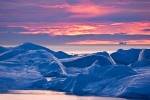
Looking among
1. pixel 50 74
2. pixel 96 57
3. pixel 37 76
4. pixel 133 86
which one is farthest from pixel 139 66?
pixel 133 86

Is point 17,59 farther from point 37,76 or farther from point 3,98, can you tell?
point 3,98

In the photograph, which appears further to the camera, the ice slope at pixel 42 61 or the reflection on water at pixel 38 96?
the ice slope at pixel 42 61

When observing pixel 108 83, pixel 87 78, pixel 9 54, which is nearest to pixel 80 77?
pixel 87 78

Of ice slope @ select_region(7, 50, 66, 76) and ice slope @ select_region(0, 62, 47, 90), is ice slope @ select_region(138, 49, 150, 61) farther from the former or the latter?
ice slope @ select_region(0, 62, 47, 90)

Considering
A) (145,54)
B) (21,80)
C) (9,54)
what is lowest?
(21,80)

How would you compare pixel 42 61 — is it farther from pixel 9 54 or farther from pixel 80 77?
pixel 80 77

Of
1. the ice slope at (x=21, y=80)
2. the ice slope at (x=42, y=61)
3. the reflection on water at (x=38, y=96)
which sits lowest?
the reflection on water at (x=38, y=96)

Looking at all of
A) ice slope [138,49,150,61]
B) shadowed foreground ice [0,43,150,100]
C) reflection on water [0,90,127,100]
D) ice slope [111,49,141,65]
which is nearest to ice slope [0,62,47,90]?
shadowed foreground ice [0,43,150,100]

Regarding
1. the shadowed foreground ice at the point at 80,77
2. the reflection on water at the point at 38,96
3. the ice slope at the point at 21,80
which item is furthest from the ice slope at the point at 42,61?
the reflection on water at the point at 38,96

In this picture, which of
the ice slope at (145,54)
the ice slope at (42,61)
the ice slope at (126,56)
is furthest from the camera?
the ice slope at (126,56)

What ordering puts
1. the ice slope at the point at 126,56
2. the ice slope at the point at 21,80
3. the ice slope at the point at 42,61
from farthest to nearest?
the ice slope at the point at 126,56 → the ice slope at the point at 42,61 → the ice slope at the point at 21,80

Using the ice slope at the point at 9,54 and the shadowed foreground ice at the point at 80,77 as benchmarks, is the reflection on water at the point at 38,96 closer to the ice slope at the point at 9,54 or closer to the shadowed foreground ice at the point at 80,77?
the shadowed foreground ice at the point at 80,77

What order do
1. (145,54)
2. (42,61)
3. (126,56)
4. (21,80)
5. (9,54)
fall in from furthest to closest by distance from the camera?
1. (126,56)
2. (9,54)
3. (145,54)
4. (42,61)
5. (21,80)

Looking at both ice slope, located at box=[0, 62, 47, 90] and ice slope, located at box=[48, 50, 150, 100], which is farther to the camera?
ice slope, located at box=[0, 62, 47, 90]
